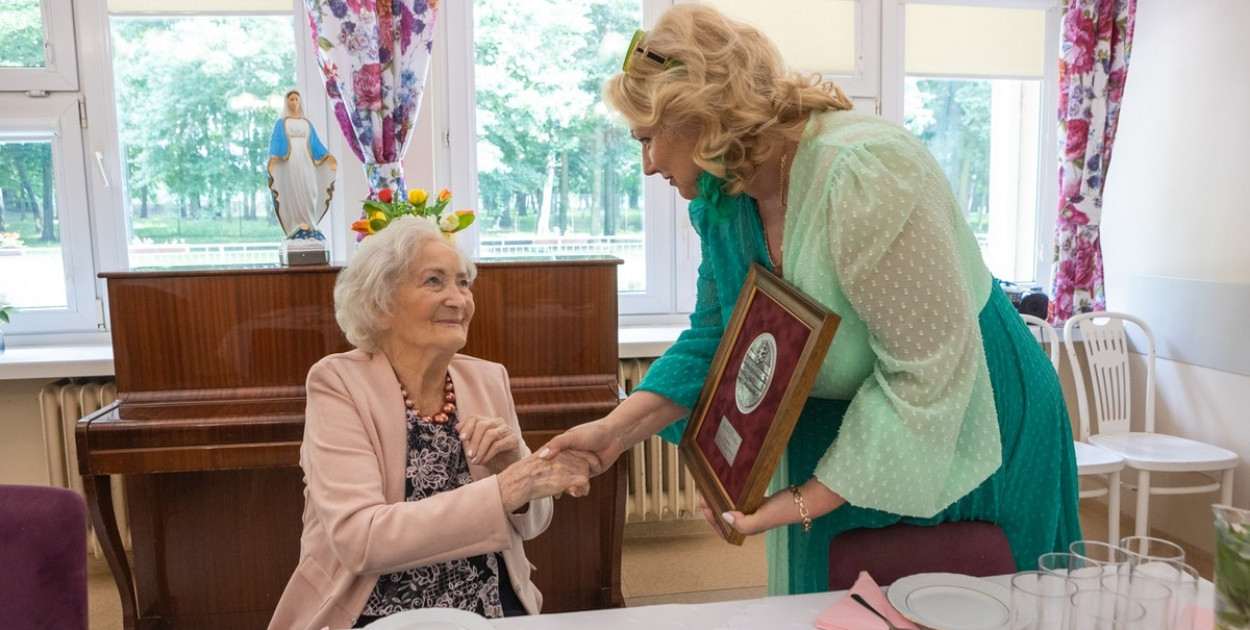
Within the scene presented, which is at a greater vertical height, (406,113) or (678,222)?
(406,113)

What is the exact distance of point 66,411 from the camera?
3102 millimetres

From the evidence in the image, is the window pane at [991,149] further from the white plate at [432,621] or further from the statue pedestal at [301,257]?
the white plate at [432,621]

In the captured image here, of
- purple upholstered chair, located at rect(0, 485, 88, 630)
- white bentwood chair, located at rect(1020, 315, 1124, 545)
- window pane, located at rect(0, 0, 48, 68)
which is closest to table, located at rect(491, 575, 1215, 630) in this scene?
purple upholstered chair, located at rect(0, 485, 88, 630)

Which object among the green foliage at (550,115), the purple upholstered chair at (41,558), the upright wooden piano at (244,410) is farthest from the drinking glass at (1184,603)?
the green foliage at (550,115)

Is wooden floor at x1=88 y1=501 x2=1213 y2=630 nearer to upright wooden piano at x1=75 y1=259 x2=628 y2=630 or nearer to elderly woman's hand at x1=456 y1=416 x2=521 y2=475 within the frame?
upright wooden piano at x1=75 y1=259 x2=628 y2=630

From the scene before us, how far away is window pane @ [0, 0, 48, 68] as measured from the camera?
10.6 ft

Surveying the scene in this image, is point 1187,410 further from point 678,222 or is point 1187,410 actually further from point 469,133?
point 469,133

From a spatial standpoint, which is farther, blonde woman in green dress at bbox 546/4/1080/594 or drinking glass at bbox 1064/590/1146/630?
blonde woman in green dress at bbox 546/4/1080/594

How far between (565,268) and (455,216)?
25.9 inches

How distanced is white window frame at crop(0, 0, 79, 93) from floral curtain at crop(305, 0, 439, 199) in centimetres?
99

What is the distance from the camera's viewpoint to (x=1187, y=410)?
3652 mm

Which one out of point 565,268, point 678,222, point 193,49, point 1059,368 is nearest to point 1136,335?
point 1059,368

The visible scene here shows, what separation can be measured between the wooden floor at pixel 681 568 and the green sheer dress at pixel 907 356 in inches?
74.6

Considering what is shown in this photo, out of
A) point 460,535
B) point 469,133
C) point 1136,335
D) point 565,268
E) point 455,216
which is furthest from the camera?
point 1136,335
